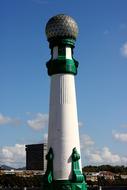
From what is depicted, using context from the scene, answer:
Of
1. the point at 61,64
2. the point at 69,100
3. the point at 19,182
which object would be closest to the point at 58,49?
the point at 61,64

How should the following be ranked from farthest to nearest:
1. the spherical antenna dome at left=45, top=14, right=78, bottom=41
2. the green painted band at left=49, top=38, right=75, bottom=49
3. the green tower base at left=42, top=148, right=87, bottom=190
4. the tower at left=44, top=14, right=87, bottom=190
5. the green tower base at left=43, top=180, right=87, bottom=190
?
1. the green painted band at left=49, top=38, right=75, bottom=49
2. the spherical antenna dome at left=45, top=14, right=78, bottom=41
3. the tower at left=44, top=14, right=87, bottom=190
4. the green tower base at left=42, top=148, right=87, bottom=190
5. the green tower base at left=43, top=180, right=87, bottom=190

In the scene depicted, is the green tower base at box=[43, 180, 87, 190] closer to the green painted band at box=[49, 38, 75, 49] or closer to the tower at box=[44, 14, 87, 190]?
the tower at box=[44, 14, 87, 190]

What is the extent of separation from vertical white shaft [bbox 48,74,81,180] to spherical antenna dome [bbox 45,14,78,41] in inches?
130

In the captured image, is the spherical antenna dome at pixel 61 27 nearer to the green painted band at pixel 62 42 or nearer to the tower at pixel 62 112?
the tower at pixel 62 112

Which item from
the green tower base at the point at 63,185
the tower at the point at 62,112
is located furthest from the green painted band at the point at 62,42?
the green tower base at the point at 63,185

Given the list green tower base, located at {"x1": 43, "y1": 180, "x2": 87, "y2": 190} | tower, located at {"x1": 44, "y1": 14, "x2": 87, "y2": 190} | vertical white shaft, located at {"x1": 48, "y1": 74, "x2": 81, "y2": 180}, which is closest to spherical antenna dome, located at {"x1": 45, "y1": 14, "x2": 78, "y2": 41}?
tower, located at {"x1": 44, "y1": 14, "x2": 87, "y2": 190}

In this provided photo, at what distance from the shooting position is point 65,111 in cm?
3653

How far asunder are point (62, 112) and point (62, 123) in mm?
872

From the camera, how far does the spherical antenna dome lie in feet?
123

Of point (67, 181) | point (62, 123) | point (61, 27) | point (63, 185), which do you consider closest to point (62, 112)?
point (62, 123)

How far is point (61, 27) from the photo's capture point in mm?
37375

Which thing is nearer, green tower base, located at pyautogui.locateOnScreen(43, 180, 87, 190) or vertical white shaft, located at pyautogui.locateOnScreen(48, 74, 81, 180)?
green tower base, located at pyautogui.locateOnScreen(43, 180, 87, 190)

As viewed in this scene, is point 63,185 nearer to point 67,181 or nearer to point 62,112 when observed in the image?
point 67,181

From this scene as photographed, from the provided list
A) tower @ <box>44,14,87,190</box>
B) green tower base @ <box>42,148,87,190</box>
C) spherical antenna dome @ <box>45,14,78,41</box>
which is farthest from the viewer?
spherical antenna dome @ <box>45,14,78,41</box>
